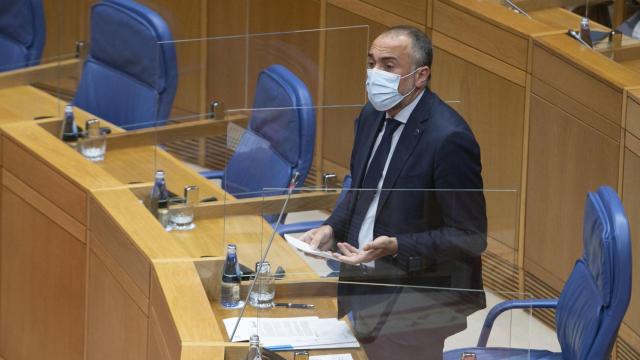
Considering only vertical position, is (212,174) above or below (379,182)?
below

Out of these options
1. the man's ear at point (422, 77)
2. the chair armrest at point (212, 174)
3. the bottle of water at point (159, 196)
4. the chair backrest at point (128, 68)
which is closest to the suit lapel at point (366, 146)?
the man's ear at point (422, 77)

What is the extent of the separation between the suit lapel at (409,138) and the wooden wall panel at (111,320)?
0.58 m

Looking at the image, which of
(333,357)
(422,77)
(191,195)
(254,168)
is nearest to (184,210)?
(191,195)

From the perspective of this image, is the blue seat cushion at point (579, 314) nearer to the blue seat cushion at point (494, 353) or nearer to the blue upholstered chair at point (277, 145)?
the blue seat cushion at point (494, 353)

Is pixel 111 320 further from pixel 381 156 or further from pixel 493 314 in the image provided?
pixel 493 314

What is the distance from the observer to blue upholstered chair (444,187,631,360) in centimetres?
209

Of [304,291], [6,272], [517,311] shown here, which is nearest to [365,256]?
[304,291]

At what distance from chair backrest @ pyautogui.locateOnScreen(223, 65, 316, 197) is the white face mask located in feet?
1.67

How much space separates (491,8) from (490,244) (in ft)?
5.60

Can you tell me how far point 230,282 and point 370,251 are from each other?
1.22 ft

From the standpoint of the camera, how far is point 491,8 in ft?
12.6

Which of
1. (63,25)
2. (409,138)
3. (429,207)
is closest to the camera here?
(429,207)

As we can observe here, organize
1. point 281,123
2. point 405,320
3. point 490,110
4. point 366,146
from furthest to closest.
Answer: point 490,110
point 281,123
point 366,146
point 405,320

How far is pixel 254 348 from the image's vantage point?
2.13 metres
